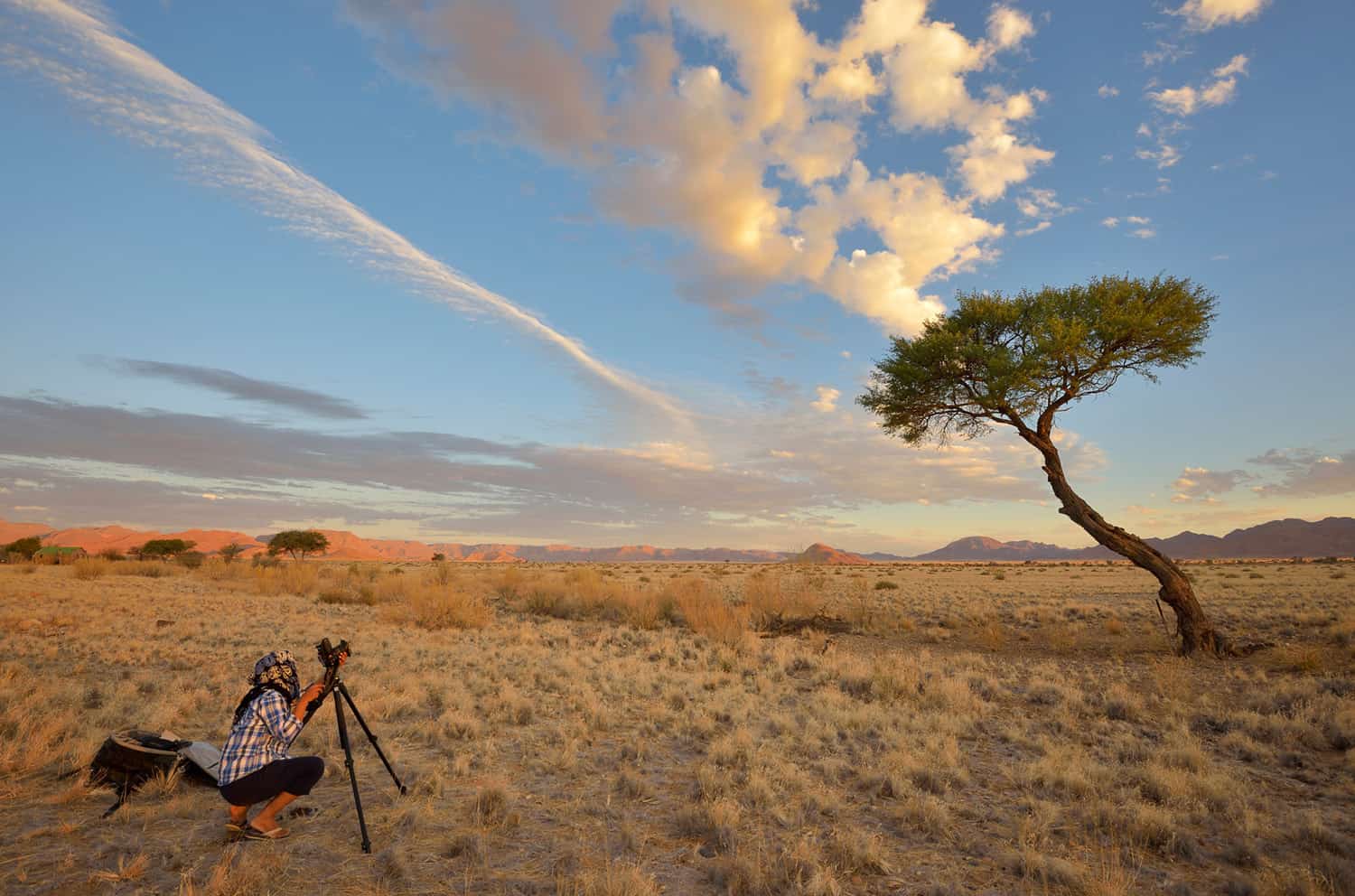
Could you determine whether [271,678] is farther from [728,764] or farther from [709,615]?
[709,615]

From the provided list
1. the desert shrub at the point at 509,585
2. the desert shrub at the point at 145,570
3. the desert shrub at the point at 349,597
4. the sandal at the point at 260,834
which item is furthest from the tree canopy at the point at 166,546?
the sandal at the point at 260,834

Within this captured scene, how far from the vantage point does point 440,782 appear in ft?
21.0

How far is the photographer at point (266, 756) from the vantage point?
495 centimetres

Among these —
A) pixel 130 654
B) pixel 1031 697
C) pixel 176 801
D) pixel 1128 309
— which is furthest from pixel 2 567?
pixel 1128 309

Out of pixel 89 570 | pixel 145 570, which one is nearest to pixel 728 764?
pixel 89 570

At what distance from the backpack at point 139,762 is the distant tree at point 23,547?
68746 millimetres

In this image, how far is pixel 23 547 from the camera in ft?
182

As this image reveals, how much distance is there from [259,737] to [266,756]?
0.17 meters

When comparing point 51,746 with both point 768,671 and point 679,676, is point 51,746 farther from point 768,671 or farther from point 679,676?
point 768,671

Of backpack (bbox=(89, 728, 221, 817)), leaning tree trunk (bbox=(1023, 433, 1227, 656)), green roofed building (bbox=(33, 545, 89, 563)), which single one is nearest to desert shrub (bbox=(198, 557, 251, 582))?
green roofed building (bbox=(33, 545, 89, 563))

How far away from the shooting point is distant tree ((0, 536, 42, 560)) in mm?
54094

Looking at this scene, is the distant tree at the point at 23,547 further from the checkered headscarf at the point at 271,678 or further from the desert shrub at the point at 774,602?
the checkered headscarf at the point at 271,678

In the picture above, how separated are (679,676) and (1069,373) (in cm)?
1265

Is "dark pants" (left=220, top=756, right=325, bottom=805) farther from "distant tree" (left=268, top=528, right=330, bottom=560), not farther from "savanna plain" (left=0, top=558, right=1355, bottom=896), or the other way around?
"distant tree" (left=268, top=528, right=330, bottom=560)
